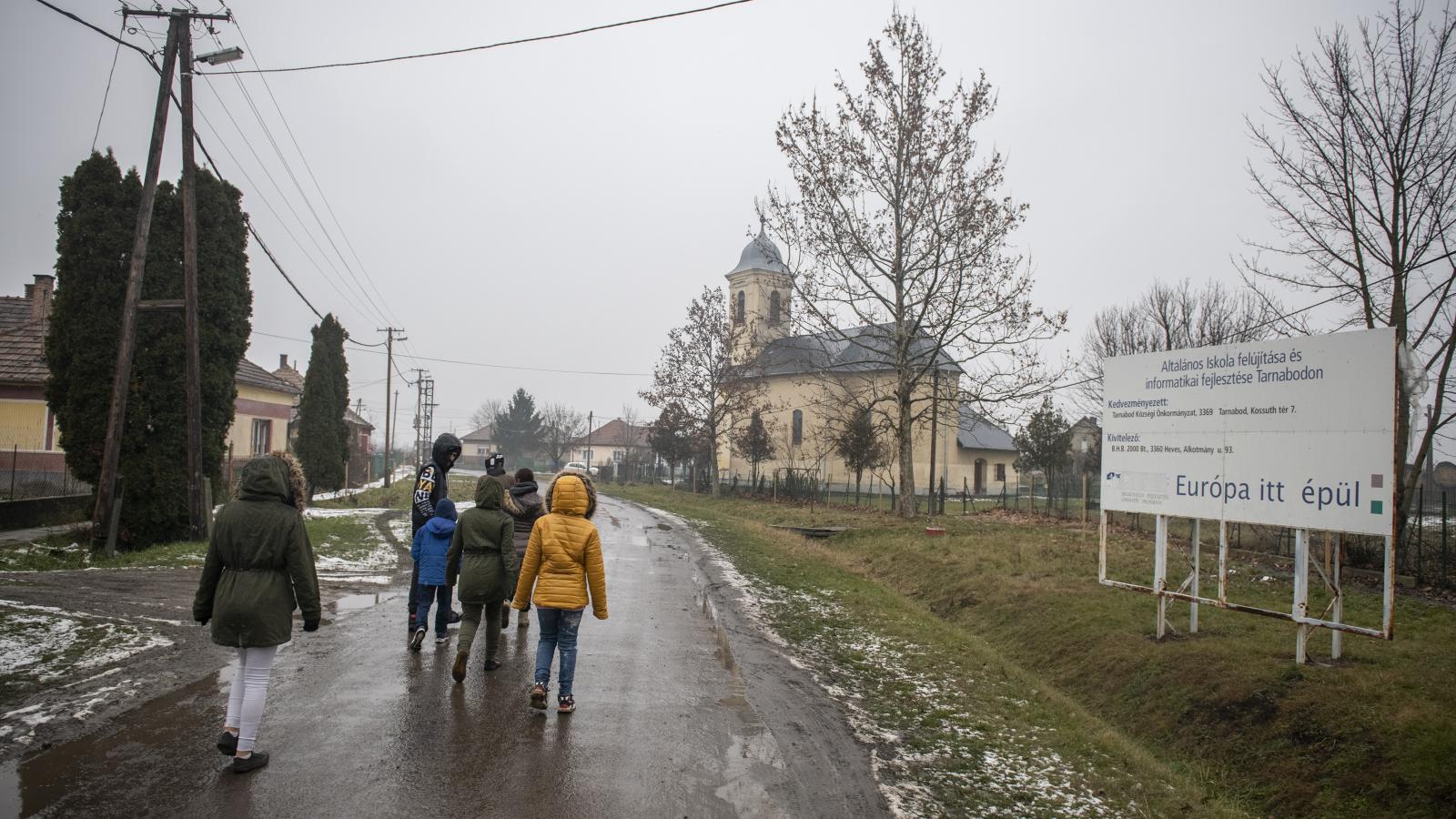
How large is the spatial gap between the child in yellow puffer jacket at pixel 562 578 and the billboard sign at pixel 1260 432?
6.51 m

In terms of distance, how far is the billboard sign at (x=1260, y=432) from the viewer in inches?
286

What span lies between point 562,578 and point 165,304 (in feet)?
40.6

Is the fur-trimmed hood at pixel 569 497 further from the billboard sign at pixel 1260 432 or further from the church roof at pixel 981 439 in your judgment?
the church roof at pixel 981 439

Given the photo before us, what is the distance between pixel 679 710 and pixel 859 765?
1.44 m

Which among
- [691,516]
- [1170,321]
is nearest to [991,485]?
[1170,321]

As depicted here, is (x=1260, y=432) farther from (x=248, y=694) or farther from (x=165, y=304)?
(x=165, y=304)

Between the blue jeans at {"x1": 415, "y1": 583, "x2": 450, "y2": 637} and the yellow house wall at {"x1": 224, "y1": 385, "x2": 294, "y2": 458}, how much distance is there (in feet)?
78.9

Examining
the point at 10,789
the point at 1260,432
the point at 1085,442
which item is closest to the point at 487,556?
the point at 10,789

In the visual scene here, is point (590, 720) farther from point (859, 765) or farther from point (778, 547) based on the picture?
point (778, 547)

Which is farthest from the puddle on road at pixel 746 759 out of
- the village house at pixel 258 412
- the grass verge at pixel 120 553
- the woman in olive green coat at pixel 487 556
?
the village house at pixel 258 412

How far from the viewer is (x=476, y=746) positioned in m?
5.06

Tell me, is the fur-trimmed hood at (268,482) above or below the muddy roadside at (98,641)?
above

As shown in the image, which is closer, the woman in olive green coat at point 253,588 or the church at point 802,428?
the woman in olive green coat at point 253,588

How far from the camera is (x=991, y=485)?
5528cm
